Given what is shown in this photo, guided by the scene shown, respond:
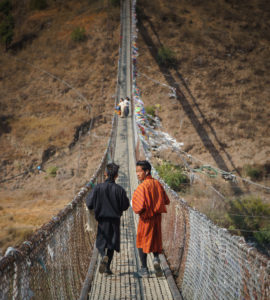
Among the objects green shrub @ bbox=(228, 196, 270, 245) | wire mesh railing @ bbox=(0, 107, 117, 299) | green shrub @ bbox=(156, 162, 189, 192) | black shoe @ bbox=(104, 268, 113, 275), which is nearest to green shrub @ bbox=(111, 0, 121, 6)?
green shrub @ bbox=(156, 162, 189, 192)

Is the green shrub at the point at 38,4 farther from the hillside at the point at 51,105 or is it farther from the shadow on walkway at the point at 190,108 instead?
the shadow on walkway at the point at 190,108

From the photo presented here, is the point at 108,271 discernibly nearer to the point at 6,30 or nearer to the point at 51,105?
the point at 51,105

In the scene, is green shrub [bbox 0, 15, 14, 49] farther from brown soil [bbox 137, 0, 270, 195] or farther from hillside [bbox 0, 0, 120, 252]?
brown soil [bbox 137, 0, 270, 195]

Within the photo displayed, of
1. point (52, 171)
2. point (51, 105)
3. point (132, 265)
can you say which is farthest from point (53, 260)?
point (51, 105)

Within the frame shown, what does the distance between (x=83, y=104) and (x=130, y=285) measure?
27.2 metres

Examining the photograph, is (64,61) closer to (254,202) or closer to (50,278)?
(254,202)

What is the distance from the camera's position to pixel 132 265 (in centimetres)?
423

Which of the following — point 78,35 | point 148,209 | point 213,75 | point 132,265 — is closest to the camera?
point 148,209

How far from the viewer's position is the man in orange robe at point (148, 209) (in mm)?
3558

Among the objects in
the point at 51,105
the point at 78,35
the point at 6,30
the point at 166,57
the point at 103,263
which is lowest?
the point at 103,263

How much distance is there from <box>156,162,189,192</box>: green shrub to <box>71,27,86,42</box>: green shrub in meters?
23.2

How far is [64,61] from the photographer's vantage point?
3581cm

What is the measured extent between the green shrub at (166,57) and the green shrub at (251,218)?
19745mm

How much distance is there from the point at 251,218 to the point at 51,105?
20287 mm
